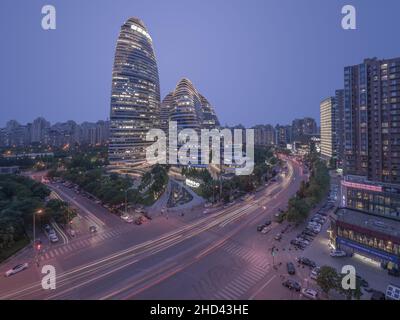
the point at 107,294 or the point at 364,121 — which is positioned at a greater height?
the point at 364,121

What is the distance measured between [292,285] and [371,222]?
15630mm

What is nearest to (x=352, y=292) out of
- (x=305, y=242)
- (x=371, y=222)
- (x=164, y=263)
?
(x=305, y=242)

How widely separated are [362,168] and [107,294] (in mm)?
48656

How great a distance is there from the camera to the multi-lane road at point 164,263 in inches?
772

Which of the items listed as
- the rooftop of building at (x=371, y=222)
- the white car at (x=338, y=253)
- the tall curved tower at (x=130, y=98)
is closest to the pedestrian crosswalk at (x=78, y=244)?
the white car at (x=338, y=253)

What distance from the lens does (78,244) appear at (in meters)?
29.2

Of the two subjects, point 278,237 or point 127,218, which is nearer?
point 278,237

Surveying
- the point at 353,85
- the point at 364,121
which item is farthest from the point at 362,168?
the point at 353,85

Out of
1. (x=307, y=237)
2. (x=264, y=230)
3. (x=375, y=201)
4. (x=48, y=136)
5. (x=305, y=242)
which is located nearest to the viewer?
(x=305, y=242)

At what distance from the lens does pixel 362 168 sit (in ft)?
145

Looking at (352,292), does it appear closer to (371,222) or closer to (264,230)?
(371,222)

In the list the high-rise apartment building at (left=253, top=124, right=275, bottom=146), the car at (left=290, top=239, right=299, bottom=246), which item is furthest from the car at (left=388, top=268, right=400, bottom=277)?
the high-rise apartment building at (left=253, top=124, right=275, bottom=146)

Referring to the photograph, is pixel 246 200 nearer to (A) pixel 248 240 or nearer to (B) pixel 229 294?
(A) pixel 248 240

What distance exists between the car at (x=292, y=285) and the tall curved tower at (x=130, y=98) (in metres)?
72.9
